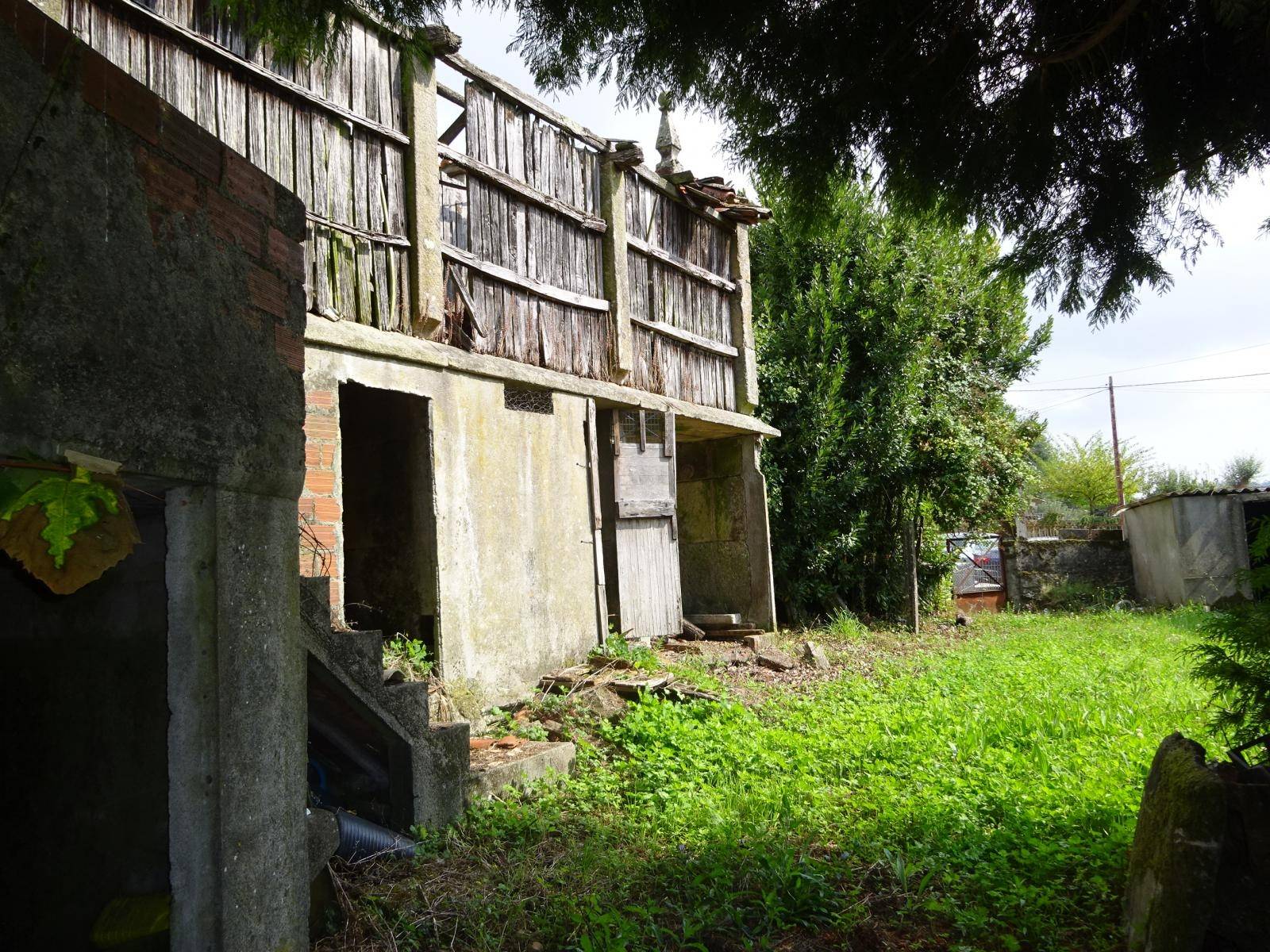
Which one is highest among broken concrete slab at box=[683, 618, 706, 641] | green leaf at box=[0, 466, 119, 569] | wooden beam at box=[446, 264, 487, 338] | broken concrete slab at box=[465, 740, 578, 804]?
wooden beam at box=[446, 264, 487, 338]

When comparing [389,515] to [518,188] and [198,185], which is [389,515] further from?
[198,185]

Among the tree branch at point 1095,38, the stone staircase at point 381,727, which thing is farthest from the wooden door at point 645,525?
the tree branch at point 1095,38

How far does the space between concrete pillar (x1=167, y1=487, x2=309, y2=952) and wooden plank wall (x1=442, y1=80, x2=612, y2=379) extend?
4.51 meters

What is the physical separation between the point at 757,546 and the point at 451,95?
253 inches

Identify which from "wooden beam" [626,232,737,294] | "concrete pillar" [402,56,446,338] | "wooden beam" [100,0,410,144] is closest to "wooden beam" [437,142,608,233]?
"concrete pillar" [402,56,446,338]

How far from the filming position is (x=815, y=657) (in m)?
9.59

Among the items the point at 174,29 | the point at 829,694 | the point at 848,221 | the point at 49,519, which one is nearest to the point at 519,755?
the point at 829,694

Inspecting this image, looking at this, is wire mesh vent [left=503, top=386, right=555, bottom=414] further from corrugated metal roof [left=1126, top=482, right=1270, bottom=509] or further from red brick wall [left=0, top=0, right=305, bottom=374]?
corrugated metal roof [left=1126, top=482, right=1270, bottom=509]

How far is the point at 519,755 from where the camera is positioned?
5719 mm

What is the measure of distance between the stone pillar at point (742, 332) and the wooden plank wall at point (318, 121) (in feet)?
17.2

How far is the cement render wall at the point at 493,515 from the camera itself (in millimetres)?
6031

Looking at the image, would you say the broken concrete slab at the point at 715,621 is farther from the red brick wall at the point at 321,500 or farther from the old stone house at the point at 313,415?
the red brick wall at the point at 321,500

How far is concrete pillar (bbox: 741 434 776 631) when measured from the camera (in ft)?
36.6

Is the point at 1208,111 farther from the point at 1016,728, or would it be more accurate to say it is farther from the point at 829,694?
the point at 829,694
